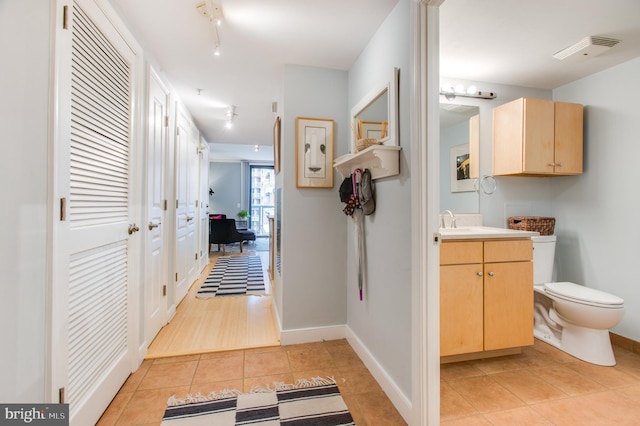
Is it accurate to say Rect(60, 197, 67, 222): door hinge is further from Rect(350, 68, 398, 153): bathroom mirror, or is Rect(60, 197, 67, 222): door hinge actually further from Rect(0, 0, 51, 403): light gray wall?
Rect(350, 68, 398, 153): bathroom mirror

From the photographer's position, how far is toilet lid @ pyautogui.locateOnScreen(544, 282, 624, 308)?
1919 mm

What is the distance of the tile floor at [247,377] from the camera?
150 centimetres

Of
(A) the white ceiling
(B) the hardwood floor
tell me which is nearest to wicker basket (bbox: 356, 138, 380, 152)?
(A) the white ceiling

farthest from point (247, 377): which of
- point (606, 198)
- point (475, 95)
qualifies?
point (606, 198)

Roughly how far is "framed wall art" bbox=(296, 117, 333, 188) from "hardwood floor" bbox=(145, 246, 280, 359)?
1.33 metres

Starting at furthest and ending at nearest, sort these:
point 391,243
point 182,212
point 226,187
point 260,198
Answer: point 260,198
point 226,187
point 182,212
point 391,243

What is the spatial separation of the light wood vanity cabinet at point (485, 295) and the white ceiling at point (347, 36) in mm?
1396

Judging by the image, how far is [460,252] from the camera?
6.22 ft

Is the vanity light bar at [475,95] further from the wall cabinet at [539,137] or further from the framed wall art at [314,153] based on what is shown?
the framed wall art at [314,153]

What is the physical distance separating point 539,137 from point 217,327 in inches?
129

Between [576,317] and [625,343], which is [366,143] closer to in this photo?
[576,317]

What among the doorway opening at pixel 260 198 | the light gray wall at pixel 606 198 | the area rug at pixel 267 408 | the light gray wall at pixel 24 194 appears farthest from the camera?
the doorway opening at pixel 260 198

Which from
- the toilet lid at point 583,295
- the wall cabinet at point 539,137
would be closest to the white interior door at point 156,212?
the wall cabinet at point 539,137

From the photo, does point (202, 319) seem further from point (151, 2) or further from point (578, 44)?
point (578, 44)
